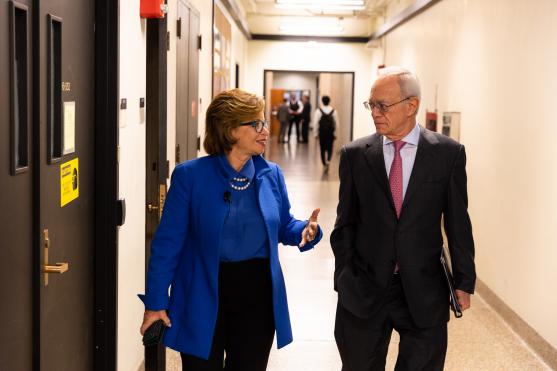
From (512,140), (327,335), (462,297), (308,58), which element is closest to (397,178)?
(462,297)

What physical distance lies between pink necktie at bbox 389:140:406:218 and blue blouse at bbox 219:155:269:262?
0.57 metres

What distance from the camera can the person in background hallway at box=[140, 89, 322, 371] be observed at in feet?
8.61

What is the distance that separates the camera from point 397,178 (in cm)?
297

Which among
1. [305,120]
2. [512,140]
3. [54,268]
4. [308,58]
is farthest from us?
[305,120]

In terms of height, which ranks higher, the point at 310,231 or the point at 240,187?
the point at 240,187

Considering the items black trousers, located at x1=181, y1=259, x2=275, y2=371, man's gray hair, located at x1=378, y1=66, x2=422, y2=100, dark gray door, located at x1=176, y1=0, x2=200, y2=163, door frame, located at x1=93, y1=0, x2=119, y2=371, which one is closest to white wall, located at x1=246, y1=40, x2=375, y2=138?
dark gray door, located at x1=176, y1=0, x2=200, y2=163

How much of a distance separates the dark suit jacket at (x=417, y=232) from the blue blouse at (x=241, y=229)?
19.2 inches

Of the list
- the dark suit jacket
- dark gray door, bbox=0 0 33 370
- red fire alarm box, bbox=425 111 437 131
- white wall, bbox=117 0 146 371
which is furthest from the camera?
red fire alarm box, bbox=425 111 437 131

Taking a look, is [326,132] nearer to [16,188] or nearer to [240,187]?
[240,187]

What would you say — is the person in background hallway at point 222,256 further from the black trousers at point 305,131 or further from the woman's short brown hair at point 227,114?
the black trousers at point 305,131

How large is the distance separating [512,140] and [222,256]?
3685mm

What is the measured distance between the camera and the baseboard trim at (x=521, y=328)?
4673 mm

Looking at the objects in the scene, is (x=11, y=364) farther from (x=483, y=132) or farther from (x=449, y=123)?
(x=449, y=123)

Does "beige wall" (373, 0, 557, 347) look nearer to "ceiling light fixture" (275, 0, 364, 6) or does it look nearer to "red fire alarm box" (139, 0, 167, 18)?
"red fire alarm box" (139, 0, 167, 18)
